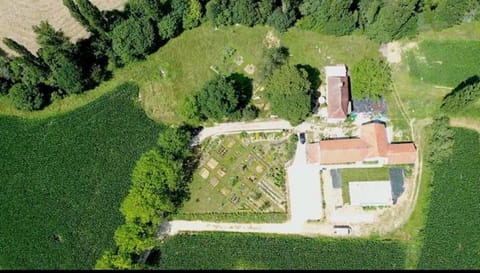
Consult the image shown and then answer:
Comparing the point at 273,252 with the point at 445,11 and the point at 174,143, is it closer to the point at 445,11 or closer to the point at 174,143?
the point at 174,143

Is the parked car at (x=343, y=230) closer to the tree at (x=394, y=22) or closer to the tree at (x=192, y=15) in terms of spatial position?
the tree at (x=394, y=22)

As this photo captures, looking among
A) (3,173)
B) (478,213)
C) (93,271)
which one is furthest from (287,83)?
(3,173)

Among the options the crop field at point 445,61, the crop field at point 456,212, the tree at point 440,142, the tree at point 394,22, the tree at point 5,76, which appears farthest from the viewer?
the crop field at point 445,61

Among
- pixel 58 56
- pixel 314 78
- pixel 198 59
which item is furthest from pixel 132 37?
pixel 314 78

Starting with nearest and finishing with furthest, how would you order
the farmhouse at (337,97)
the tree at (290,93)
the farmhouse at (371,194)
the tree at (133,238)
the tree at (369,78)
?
the tree at (133,238)
the tree at (290,93)
the farmhouse at (371,194)
the tree at (369,78)
the farmhouse at (337,97)

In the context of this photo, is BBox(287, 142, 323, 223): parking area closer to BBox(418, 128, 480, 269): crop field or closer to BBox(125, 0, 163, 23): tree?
BBox(418, 128, 480, 269): crop field

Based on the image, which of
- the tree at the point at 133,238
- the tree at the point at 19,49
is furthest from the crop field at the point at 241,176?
the tree at the point at 19,49
